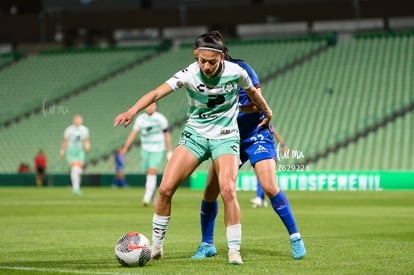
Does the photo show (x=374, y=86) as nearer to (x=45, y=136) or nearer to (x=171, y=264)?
(x=45, y=136)

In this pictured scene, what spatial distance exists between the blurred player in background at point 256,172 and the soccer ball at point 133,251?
87cm

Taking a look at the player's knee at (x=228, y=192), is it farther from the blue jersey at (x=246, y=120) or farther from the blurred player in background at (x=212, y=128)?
the blue jersey at (x=246, y=120)

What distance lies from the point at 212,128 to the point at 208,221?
138 cm

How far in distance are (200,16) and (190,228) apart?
1356 inches

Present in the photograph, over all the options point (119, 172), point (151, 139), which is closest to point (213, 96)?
point (151, 139)

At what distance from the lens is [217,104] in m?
10.2

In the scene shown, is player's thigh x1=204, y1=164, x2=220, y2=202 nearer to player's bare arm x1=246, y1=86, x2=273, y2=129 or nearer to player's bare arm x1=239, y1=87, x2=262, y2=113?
player's bare arm x1=239, y1=87, x2=262, y2=113

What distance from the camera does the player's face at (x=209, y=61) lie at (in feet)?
32.5

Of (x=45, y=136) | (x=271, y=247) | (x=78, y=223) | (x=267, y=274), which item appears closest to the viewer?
(x=267, y=274)

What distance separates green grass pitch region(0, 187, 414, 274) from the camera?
979 cm

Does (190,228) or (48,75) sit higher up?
(190,228)

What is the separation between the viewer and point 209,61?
32.5ft

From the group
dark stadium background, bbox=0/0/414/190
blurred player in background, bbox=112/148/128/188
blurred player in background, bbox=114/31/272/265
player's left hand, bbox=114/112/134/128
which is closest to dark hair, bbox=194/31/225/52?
blurred player in background, bbox=114/31/272/265

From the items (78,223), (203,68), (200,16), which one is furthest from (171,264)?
(200,16)
